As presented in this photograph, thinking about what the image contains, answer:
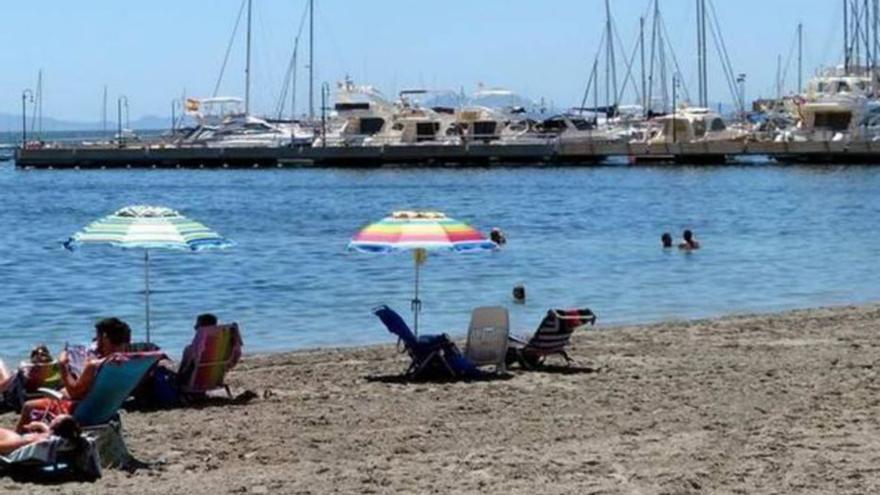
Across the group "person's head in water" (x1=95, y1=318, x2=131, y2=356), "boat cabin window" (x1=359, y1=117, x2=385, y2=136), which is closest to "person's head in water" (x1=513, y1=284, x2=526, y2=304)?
"person's head in water" (x1=95, y1=318, x2=131, y2=356)

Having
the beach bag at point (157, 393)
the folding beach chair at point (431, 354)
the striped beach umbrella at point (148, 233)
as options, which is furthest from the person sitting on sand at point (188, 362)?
the folding beach chair at point (431, 354)

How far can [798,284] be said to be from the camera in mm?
28469

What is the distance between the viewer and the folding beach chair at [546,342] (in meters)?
15.5

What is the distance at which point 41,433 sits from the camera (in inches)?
414

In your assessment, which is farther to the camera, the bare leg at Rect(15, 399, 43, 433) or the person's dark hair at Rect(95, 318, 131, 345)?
the person's dark hair at Rect(95, 318, 131, 345)

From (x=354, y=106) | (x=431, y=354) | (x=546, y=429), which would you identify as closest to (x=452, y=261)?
(x=431, y=354)

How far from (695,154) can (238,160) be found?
25.2 metres

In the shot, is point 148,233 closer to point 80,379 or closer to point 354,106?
point 80,379

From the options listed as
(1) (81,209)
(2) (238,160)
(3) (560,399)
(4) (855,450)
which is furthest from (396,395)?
(2) (238,160)

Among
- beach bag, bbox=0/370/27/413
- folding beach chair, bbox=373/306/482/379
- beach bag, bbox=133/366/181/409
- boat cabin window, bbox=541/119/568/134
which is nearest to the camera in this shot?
beach bag, bbox=0/370/27/413

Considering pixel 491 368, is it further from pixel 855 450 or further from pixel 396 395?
pixel 855 450

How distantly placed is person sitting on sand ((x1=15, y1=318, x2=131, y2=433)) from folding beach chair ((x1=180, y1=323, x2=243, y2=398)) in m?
1.99

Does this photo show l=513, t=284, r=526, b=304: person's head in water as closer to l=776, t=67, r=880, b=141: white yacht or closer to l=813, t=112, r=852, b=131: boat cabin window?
l=776, t=67, r=880, b=141: white yacht

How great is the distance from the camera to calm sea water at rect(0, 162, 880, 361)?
24.0m
